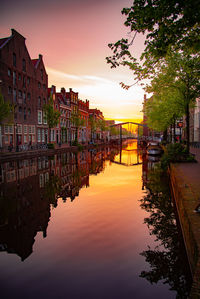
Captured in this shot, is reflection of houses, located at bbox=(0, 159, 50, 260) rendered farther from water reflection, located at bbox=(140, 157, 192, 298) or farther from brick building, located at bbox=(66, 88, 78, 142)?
brick building, located at bbox=(66, 88, 78, 142)

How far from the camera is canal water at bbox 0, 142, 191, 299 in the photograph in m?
5.12

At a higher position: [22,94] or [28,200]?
[22,94]

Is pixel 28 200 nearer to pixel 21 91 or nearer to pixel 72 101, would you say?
pixel 21 91

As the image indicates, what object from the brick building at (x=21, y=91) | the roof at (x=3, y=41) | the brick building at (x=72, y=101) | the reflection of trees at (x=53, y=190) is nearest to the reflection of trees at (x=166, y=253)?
the reflection of trees at (x=53, y=190)

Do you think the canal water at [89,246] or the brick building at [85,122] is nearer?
the canal water at [89,246]

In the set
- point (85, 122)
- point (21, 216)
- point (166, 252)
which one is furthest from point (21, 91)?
point (166, 252)

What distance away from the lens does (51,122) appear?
142 ft

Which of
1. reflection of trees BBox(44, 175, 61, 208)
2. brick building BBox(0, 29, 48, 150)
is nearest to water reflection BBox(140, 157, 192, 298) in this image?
reflection of trees BBox(44, 175, 61, 208)

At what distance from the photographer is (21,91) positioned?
40344 mm

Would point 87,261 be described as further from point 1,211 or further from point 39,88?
point 39,88

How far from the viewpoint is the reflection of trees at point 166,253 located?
17.7 feet

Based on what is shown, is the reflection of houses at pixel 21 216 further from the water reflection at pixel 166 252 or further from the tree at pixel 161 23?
the tree at pixel 161 23

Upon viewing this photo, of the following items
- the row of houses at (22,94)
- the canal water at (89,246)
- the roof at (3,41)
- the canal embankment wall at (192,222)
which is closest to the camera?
the canal embankment wall at (192,222)

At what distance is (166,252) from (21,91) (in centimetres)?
4046
